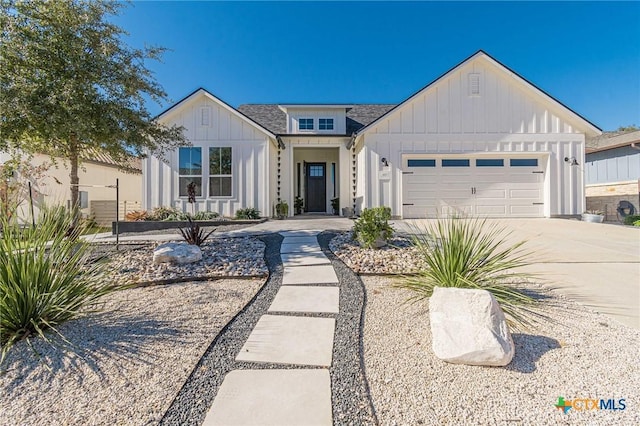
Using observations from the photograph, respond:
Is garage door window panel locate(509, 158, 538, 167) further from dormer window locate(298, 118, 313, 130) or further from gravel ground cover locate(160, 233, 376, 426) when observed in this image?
gravel ground cover locate(160, 233, 376, 426)

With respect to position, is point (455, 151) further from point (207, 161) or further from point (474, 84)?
point (207, 161)

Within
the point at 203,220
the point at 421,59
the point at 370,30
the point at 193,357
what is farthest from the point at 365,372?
the point at 421,59

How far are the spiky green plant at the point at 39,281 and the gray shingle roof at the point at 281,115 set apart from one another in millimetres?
10657

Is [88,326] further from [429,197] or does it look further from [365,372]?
[429,197]

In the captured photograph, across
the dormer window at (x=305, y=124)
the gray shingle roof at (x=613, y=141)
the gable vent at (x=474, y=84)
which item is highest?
the gable vent at (x=474, y=84)

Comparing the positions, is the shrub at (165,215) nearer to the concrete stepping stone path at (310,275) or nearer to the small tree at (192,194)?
the small tree at (192,194)

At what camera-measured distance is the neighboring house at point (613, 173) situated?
12555mm

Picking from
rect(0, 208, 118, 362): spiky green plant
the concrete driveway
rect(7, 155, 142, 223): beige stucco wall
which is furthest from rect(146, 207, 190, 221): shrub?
the concrete driveway

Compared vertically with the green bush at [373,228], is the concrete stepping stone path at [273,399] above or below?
below

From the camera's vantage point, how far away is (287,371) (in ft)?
6.18

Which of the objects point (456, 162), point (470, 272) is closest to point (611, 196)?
point (456, 162)

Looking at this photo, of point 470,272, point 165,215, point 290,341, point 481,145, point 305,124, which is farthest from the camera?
Answer: point 305,124

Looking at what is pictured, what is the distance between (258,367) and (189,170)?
33.1 feet

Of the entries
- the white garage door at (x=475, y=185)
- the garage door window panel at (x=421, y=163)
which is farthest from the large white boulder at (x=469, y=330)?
the garage door window panel at (x=421, y=163)
